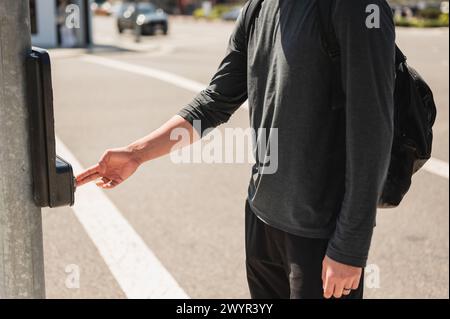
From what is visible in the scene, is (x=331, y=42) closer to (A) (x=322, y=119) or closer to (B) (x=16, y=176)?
(A) (x=322, y=119)

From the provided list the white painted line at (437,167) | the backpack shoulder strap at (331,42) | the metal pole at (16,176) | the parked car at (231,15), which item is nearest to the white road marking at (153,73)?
the white painted line at (437,167)

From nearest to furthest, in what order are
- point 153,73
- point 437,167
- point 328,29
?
point 328,29
point 437,167
point 153,73

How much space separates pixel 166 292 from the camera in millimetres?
4133

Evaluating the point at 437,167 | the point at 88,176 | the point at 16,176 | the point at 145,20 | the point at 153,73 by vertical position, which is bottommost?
the point at 145,20

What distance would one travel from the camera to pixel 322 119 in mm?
1941

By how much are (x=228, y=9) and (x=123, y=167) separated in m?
52.7

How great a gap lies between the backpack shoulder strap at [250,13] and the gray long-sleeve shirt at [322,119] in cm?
3

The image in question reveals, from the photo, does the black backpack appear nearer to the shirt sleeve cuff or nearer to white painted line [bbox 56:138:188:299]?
the shirt sleeve cuff

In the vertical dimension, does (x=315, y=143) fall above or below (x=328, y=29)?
below

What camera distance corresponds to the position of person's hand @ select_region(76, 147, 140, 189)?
7.68 ft

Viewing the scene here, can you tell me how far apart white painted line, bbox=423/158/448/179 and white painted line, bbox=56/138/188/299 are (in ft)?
11.3

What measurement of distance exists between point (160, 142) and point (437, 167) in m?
5.36

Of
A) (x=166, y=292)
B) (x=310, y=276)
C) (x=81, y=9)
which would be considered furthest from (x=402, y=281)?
(x=81, y=9)

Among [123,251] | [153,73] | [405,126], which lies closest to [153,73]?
[153,73]
